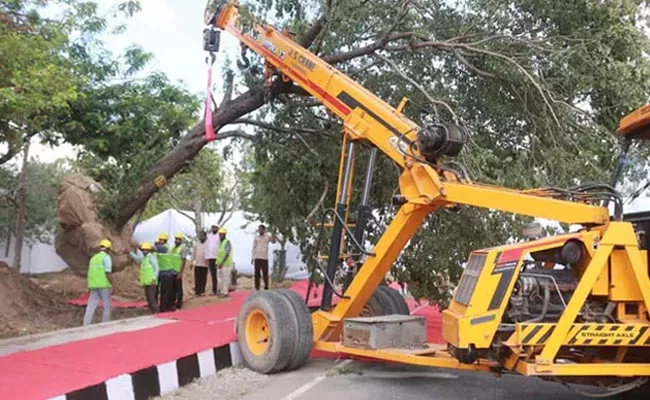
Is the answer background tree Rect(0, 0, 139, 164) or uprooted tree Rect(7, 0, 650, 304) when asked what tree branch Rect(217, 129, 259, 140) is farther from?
background tree Rect(0, 0, 139, 164)

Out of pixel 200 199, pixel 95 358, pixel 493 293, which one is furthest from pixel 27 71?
pixel 200 199

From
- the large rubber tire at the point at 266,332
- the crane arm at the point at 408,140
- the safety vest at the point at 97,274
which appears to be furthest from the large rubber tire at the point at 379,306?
the safety vest at the point at 97,274

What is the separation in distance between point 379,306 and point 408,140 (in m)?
2.40

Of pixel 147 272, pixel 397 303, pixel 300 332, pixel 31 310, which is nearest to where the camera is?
pixel 300 332

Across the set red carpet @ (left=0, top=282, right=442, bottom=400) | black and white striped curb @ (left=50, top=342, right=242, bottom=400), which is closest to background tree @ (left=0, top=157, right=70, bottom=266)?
red carpet @ (left=0, top=282, right=442, bottom=400)

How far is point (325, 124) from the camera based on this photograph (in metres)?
11.8

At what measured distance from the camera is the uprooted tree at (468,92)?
28.8ft

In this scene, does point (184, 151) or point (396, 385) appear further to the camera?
point (184, 151)

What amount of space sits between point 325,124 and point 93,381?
6861mm

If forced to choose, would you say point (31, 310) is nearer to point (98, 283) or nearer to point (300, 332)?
point (98, 283)

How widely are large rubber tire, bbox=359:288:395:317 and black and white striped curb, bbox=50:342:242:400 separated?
173 centimetres

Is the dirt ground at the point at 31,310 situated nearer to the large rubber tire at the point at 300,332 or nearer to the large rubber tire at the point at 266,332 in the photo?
the large rubber tire at the point at 266,332

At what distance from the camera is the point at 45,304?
12.6 m

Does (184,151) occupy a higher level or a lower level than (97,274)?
higher
